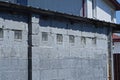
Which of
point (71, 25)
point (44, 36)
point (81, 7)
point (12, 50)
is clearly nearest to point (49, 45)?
point (44, 36)

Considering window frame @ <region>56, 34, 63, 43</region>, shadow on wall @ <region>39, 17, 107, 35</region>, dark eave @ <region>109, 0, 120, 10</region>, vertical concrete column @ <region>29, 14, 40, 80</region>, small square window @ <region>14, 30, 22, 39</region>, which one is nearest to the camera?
small square window @ <region>14, 30, 22, 39</region>

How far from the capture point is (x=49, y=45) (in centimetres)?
1039

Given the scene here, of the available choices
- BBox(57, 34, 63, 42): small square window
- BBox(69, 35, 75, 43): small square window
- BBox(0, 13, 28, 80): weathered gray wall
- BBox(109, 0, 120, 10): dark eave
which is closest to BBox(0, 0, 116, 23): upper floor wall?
BBox(109, 0, 120, 10): dark eave

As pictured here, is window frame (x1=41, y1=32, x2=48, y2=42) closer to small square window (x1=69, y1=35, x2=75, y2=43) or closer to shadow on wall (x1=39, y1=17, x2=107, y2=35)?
shadow on wall (x1=39, y1=17, x2=107, y2=35)

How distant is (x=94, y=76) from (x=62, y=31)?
2.38 metres

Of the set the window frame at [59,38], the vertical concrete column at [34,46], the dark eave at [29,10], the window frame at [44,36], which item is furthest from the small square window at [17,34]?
the window frame at [59,38]

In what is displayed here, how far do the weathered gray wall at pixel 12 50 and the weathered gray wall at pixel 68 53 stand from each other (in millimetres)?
319

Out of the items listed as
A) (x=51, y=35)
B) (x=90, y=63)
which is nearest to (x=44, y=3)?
(x=90, y=63)

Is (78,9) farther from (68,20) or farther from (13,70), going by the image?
(13,70)

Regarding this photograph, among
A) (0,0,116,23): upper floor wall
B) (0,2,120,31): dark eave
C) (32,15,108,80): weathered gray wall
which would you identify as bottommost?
(32,15,108,80): weathered gray wall

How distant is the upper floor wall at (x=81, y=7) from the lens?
16.1m

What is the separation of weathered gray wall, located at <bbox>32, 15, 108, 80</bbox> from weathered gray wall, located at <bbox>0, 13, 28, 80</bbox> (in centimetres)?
32

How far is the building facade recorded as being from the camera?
906 cm

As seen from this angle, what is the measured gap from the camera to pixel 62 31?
1100 cm
